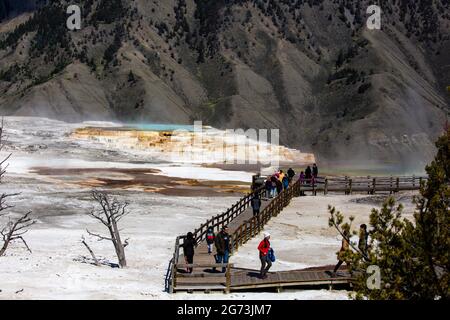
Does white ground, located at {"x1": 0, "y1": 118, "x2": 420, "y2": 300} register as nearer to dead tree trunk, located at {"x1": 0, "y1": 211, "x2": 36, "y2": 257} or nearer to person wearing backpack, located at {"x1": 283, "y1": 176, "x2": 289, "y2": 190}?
dead tree trunk, located at {"x1": 0, "y1": 211, "x2": 36, "y2": 257}

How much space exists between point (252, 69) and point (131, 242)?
128 m

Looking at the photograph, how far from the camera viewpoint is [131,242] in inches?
1056

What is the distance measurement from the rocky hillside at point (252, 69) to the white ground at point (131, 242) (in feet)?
224

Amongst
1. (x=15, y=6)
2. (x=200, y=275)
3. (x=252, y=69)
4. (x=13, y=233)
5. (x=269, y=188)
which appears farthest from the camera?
(x=15, y=6)

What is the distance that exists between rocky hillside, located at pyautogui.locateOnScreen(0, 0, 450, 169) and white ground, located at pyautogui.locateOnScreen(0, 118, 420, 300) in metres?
68.1

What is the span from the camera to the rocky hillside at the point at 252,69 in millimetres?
125938

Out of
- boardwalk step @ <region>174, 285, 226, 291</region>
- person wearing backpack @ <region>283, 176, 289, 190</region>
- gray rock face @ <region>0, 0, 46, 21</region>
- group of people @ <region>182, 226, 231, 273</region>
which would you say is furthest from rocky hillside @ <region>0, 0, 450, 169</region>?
boardwalk step @ <region>174, 285, 226, 291</region>

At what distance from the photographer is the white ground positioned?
1830 cm

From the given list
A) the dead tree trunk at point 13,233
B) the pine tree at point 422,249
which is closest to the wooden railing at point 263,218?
the dead tree trunk at point 13,233

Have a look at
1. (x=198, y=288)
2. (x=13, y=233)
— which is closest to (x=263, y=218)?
(x=13, y=233)

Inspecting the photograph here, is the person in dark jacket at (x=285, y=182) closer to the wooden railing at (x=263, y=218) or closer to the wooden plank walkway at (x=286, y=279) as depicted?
the wooden railing at (x=263, y=218)

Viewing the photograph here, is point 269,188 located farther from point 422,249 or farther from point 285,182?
point 422,249
